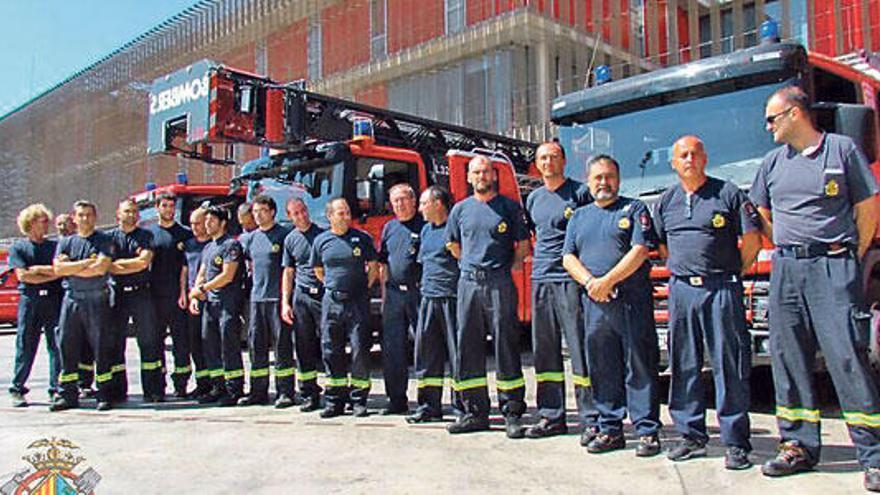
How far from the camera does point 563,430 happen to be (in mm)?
4508

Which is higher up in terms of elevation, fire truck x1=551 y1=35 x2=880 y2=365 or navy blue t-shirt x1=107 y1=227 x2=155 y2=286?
fire truck x1=551 y1=35 x2=880 y2=365

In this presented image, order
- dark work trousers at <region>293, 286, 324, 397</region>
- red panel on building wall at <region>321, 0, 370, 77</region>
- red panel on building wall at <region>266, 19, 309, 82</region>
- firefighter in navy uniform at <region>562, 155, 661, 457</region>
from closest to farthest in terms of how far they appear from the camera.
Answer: firefighter in navy uniform at <region>562, 155, 661, 457</region>
dark work trousers at <region>293, 286, 324, 397</region>
red panel on building wall at <region>321, 0, 370, 77</region>
red panel on building wall at <region>266, 19, 309, 82</region>

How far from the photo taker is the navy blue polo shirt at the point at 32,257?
5.91 meters

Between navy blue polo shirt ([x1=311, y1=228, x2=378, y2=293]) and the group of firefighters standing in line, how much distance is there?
1 cm

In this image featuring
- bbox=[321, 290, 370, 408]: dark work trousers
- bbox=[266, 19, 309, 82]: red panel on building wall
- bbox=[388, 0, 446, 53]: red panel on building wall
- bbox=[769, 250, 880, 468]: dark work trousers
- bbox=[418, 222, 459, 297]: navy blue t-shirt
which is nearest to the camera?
bbox=[769, 250, 880, 468]: dark work trousers

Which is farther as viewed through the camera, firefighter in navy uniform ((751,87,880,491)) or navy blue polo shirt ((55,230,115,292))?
navy blue polo shirt ((55,230,115,292))

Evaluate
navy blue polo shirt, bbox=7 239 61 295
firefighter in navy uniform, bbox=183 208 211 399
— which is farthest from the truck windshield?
navy blue polo shirt, bbox=7 239 61 295

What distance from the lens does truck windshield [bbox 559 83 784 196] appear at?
496cm

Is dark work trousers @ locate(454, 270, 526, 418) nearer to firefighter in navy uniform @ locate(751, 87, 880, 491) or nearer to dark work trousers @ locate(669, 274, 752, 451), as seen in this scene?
dark work trousers @ locate(669, 274, 752, 451)

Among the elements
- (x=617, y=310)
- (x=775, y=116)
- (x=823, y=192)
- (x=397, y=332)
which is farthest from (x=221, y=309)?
(x=823, y=192)

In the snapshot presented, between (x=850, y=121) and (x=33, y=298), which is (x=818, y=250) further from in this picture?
→ (x=33, y=298)

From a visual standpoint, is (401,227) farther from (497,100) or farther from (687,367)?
(497,100)

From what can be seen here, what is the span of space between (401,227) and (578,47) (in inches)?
482

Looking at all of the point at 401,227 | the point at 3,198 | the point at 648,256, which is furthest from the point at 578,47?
the point at 3,198
